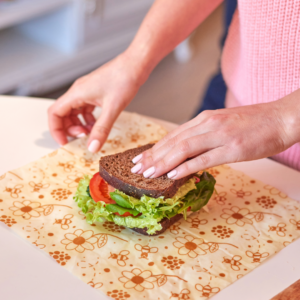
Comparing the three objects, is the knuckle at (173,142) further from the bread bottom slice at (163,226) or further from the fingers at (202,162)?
the bread bottom slice at (163,226)

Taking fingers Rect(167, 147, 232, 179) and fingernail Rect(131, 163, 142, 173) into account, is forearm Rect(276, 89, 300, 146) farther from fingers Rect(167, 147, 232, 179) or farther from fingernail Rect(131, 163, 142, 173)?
fingernail Rect(131, 163, 142, 173)

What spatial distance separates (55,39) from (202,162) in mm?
2891

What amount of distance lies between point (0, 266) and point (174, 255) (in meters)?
0.42

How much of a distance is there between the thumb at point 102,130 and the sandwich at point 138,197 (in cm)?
19

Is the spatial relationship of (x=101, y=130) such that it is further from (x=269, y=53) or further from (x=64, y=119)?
(x=269, y=53)

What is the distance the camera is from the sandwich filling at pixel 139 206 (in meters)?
1.08

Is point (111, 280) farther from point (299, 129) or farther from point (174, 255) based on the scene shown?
point (299, 129)

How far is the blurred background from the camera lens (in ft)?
10.7

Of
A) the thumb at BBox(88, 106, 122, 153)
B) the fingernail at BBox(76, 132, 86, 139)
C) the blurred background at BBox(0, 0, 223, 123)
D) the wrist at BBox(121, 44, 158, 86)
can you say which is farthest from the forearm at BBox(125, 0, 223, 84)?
the blurred background at BBox(0, 0, 223, 123)

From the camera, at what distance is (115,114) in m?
1.50

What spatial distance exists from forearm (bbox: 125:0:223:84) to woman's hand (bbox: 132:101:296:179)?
473 millimetres

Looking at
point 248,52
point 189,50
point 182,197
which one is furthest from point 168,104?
point 182,197

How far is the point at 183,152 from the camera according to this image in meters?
1.12

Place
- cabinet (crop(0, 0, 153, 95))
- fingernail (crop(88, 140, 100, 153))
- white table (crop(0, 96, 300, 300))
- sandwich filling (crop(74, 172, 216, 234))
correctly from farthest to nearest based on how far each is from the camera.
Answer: cabinet (crop(0, 0, 153, 95))
fingernail (crop(88, 140, 100, 153))
sandwich filling (crop(74, 172, 216, 234))
white table (crop(0, 96, 300, 300))
